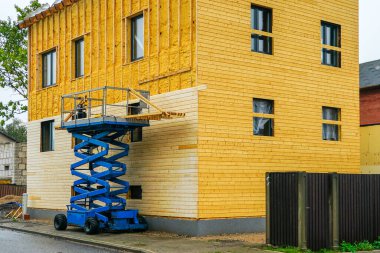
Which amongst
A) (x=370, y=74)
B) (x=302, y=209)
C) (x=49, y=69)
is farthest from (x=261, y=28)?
(x=370, y=74)

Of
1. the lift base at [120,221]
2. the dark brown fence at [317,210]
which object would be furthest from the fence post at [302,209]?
the lift base at [120,221]

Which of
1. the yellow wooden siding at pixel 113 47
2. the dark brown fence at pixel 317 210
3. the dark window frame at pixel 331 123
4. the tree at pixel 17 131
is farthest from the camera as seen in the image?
the tree at pixel 17 131

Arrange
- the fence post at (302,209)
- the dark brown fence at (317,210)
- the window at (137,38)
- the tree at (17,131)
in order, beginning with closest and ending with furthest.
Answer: the fence post at (302,209) → the dark brown fence at (317,210) → the window at (137,38) → the tree at (17,131)

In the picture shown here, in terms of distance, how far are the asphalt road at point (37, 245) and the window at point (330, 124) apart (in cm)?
948

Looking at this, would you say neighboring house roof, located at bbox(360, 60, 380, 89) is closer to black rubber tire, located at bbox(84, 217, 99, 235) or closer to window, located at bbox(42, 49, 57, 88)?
window, located at bbox(42, 49, 57, 88)

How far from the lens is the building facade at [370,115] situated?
974 inches

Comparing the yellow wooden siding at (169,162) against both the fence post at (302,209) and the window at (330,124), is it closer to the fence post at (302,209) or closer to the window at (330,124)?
the fence post at (302,209)

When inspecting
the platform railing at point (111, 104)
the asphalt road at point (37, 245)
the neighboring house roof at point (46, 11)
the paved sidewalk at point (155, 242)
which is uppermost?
the neighboring house roof at point (46, 11)

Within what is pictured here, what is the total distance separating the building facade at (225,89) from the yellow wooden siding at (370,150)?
7.05 ft

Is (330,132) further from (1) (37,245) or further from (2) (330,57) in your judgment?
(1) (37,245)

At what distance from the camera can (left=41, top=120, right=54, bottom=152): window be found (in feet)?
86.7

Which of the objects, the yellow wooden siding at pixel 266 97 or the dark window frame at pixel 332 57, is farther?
the dark window frame at pixel 332 57

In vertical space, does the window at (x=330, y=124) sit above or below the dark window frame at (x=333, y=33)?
below

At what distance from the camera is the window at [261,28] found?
20.3m
